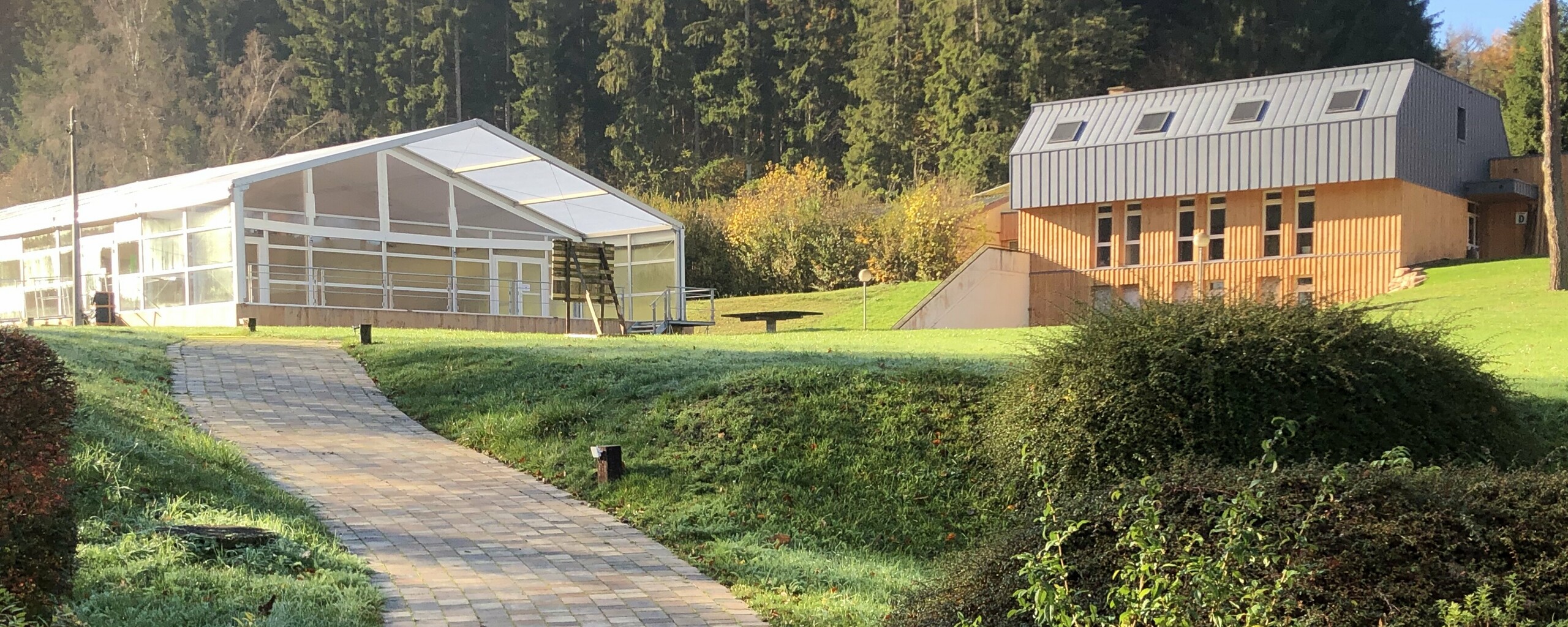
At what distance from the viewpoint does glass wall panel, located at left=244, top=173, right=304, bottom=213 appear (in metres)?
30.6

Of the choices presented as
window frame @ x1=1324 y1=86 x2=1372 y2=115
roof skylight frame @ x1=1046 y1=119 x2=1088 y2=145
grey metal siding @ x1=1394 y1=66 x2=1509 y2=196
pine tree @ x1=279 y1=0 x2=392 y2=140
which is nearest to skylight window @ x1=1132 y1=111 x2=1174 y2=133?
roof skylight frame @ x1=1046 y1=119 x2=1088 y2=145

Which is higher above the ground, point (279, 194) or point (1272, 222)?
point (279, 194)

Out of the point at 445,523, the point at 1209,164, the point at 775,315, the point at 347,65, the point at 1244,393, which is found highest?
the point at 347,65

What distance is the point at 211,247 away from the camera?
2872 centimetres

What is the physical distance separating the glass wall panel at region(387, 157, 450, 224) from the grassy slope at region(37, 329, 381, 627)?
20305 mm

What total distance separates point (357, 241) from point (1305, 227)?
23.7m

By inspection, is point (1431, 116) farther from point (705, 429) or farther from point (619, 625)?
point (619, 625)

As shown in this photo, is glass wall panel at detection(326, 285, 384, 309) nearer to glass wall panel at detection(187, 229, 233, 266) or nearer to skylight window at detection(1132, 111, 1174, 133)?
glass wall panel at detection(187, 229, 233, 266)

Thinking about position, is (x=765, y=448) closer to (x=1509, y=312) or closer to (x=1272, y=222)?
(x=1509, y=312)

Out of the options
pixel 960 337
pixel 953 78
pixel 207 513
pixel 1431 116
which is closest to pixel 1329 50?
pixel 953 78

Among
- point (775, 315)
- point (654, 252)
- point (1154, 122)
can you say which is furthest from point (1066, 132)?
point (654, 252)

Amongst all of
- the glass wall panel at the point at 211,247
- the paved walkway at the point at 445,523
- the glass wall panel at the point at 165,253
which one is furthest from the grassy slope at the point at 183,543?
the glass wall panel at the point at 165,253

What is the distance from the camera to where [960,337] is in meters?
23.0

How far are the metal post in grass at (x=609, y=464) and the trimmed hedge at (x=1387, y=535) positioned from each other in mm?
5388
